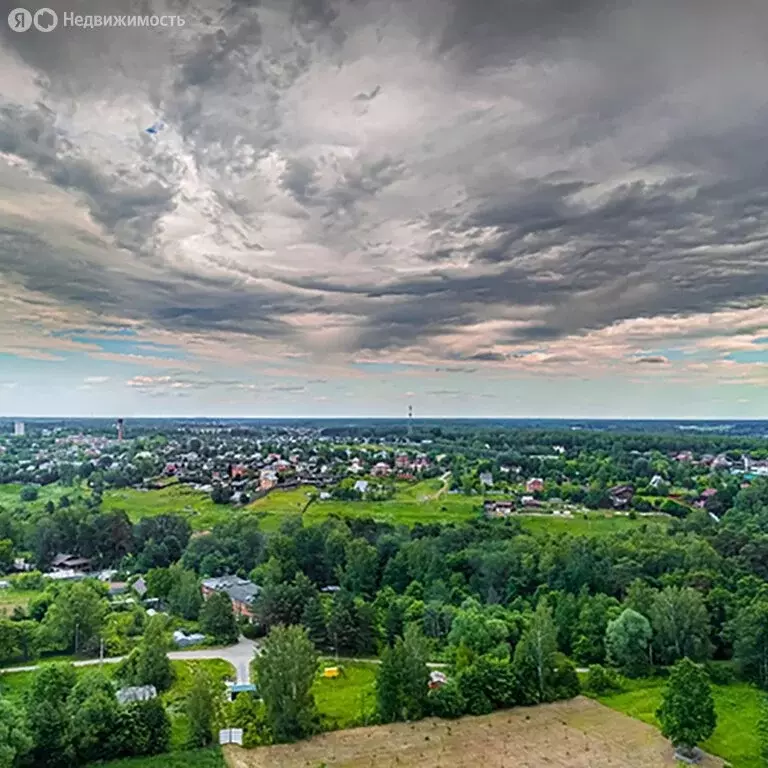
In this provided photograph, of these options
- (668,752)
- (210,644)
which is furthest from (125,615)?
(668,752)

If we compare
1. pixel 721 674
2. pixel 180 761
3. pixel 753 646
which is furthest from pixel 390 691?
pixel 753 646

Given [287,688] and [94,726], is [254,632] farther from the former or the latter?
[94,726]

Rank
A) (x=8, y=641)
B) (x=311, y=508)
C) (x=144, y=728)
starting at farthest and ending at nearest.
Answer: (x=311, y=508), (x=8, y=641), (x=144, y=728)

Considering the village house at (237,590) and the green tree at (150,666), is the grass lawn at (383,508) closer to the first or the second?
the village house at (237,590)

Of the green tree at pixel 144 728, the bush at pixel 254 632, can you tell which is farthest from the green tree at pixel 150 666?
the bush at pixel 254 632

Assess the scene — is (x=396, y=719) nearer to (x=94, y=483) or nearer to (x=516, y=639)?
(x=516, y=639)

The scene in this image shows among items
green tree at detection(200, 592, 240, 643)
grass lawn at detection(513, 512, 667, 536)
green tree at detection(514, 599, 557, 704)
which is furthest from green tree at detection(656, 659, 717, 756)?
grass lawn at detection(513, 512, 667, 536)
